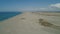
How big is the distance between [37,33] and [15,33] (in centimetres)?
75

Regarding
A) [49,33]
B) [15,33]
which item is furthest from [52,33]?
[15,33]

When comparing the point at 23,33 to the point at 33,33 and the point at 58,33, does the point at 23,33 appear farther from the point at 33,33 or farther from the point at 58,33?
the point at 58,33

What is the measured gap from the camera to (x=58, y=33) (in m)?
3.76

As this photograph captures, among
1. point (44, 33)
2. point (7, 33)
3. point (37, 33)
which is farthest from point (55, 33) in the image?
point (7, 33)

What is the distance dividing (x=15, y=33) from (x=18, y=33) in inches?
4.1

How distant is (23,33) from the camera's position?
377 centimetres

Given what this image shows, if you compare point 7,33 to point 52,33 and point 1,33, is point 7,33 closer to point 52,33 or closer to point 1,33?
point 1,33

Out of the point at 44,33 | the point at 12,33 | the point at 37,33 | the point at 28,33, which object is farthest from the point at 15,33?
the point at 44,33

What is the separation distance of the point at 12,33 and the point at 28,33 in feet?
1.80

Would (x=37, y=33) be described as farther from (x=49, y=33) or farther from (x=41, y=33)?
(x=49, y=33)

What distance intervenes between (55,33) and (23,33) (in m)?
1.09

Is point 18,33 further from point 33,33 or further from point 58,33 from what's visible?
point 58,33

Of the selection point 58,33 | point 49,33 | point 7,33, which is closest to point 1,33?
point 7,33

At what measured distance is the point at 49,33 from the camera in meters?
3.72
